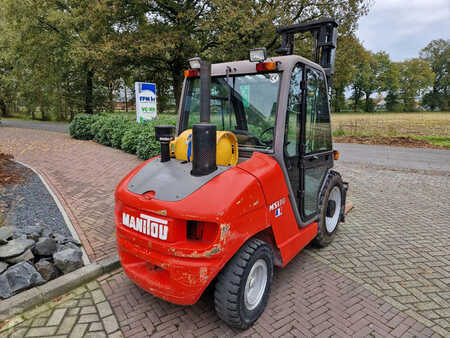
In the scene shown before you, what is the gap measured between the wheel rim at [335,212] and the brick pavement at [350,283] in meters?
0.27

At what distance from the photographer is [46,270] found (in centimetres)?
321

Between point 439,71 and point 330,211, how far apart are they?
320 ft

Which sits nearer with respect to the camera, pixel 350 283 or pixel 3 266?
pixel 3 266

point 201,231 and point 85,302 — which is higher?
point 201,231

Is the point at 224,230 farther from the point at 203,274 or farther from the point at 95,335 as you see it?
the point at 95,335

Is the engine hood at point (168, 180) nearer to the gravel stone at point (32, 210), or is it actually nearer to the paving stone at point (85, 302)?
the paving stone at point (85, 302)

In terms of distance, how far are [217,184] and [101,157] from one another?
28.3 feet

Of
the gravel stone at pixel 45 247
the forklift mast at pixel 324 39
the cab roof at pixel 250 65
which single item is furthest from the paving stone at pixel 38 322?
the forklift mast at pixel 324 39

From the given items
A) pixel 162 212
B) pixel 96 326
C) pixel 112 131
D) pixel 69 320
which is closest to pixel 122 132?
pixel 112 131

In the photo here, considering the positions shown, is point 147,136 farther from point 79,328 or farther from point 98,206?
point 79,328

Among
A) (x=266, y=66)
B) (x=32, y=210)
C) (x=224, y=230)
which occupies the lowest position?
(x=32, y=210)

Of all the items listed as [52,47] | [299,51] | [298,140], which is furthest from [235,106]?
[52,47]

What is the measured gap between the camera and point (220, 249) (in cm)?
231

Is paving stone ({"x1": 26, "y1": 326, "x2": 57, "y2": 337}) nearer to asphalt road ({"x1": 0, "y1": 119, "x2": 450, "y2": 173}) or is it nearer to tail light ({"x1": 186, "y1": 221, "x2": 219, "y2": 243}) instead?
tail light ({"x1": 186, "y1": 221, "x2": 219, "y2": 243})
